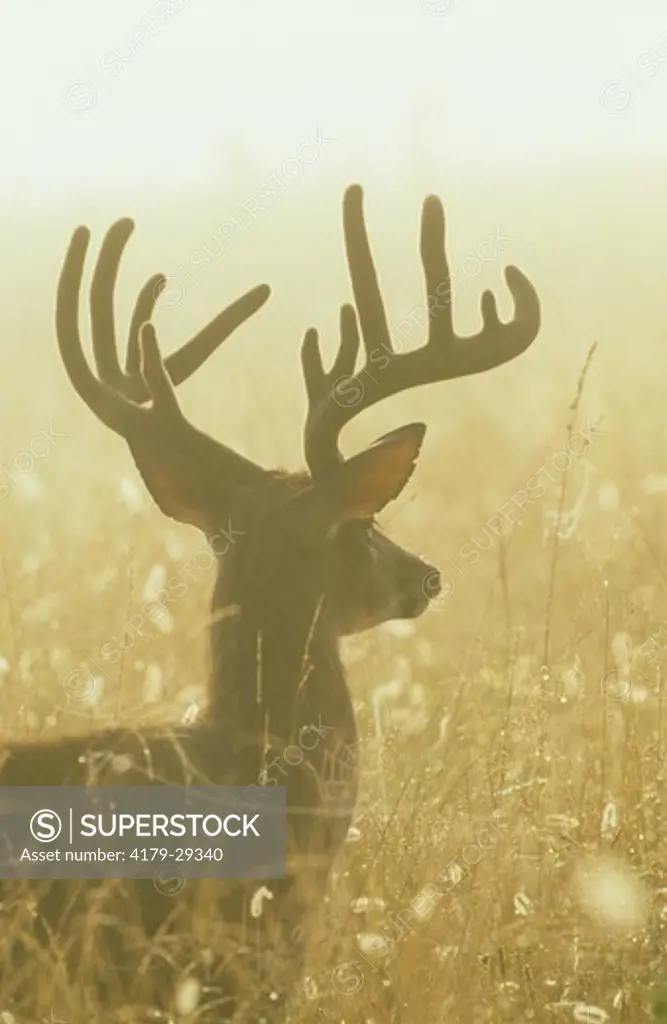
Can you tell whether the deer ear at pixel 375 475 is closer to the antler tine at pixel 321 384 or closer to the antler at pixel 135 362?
the antler tine at pixel 321 384

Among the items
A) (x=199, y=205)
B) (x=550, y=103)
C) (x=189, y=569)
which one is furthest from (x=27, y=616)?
(x=199, y=205)

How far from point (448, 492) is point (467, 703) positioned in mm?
3515

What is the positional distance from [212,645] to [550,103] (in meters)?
9.91

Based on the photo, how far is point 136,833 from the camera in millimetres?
4133

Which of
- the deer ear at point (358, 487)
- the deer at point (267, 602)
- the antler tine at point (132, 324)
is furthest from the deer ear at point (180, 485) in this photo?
the antler tine at point (132, 324)

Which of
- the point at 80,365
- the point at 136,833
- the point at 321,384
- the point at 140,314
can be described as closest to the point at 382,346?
the point at 321,384

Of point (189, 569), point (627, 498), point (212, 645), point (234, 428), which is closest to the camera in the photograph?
point (212, 645)

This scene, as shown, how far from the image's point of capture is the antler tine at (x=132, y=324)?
5.09m

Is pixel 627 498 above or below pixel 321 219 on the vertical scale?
below

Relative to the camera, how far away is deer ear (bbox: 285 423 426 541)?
455cm

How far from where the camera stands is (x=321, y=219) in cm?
2161

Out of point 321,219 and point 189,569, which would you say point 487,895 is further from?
point 321,219

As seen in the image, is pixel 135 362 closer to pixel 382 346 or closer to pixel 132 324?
pixel 132 324

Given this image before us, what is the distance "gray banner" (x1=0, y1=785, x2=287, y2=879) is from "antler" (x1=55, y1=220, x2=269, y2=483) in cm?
86
